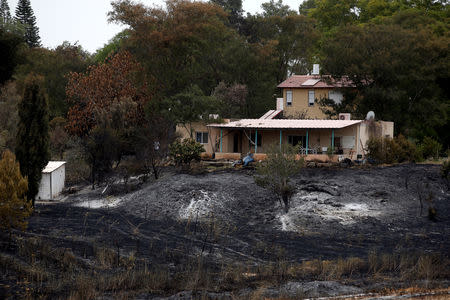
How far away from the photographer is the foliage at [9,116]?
37.0 metres

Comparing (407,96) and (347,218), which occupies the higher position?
(407,96)

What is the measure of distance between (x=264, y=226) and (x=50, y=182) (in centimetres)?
1377

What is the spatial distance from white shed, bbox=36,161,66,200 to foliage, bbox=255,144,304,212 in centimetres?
1259

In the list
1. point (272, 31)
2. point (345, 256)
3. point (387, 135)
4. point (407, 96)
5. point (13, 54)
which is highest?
point (272, 31)

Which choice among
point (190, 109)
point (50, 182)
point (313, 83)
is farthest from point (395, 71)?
point (50, 182)

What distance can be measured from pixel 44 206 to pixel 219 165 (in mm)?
13085

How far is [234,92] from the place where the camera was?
50.6 meters

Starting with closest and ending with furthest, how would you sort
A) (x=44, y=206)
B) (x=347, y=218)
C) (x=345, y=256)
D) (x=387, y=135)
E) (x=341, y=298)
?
(x=341, y=298) < (x=345, y=256) < (x=347, y=218) < (x=44, y=206) < (x=387, y=135)

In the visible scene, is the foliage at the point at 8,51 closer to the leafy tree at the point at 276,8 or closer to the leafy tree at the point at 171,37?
the leafy tree at the point at 171,37

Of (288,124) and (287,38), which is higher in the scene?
(287,38)

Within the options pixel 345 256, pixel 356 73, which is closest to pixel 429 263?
pixel 345 256

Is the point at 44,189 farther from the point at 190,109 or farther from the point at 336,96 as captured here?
the point at 336,96

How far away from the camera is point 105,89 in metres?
47.8

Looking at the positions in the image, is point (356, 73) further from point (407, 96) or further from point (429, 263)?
point (429, 263)
